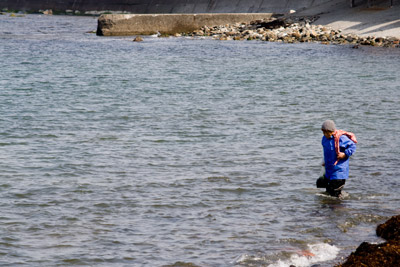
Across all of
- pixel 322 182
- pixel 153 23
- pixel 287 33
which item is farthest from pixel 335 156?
pixel 153 23

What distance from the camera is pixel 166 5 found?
75.2 m

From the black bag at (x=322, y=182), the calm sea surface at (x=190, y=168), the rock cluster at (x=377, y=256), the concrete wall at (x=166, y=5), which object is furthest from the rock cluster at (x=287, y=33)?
the rock cluster at (x=377, y=256)

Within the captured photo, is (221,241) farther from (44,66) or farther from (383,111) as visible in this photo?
(44,66)

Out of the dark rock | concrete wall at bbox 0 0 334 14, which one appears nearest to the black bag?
the dark rock

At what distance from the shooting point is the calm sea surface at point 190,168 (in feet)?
26.9

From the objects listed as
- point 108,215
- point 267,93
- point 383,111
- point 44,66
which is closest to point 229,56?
point 44,66

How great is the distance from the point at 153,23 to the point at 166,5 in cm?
2454

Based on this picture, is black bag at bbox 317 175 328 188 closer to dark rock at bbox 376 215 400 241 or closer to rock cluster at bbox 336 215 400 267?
dark rock at bbox 376 215 400 241

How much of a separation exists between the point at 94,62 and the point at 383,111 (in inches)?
757

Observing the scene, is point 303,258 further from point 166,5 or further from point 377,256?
point 166,5

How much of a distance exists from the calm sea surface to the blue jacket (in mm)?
471

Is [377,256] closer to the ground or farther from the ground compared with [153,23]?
closer to the ground

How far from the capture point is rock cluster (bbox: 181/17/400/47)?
40312mm

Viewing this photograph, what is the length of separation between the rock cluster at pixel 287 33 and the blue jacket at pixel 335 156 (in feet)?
96.1
